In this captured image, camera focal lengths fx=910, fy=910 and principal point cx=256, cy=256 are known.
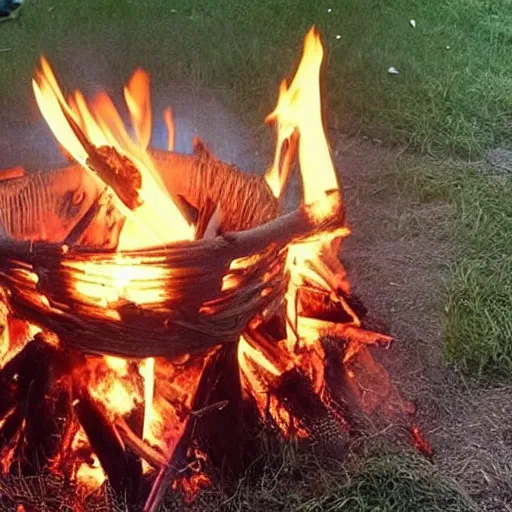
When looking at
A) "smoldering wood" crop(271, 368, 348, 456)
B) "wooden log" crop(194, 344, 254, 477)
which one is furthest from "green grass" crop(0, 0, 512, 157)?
"wooden log" crop(194, 344, 254, 477)

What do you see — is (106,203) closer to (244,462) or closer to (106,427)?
(106,427)

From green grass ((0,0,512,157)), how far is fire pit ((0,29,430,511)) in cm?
167

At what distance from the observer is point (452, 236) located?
3018 mm

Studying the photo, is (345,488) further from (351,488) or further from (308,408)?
(308,408)

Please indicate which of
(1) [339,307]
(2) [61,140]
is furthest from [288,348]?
(2) [61,140]

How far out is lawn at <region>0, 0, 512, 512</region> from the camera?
2.79m

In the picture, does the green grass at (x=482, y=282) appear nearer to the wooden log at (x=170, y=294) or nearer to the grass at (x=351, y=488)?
the grass at (x=351, y=488)

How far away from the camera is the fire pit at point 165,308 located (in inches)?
66.0

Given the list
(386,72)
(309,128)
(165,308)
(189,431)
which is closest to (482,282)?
(309,128)

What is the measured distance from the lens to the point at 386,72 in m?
4.13

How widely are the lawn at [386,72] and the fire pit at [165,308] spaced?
1.81ft

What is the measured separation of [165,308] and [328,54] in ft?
9.23

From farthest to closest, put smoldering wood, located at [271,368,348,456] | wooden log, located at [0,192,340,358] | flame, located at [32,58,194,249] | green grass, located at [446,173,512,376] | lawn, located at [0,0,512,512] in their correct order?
lawn, located at [0,0,512,512] → green grass, located at [446,173,512,376] → smoldering wood, located at [271,368,348,456] → flame, located at [32,58,194,249] → wooden log, located at [0,192,340,358]

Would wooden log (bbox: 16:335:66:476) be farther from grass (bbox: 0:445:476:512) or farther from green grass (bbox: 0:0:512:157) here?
green grass (bbox: 0:0:512:157)
